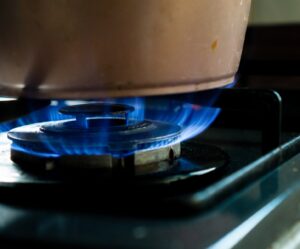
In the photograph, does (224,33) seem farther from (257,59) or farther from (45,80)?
(257,59)

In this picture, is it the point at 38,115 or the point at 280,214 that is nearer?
the point at 280,214

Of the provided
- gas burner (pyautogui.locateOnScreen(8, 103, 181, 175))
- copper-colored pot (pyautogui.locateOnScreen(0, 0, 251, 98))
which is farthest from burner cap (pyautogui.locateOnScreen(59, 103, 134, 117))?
copper-colored pot (pyautogui.locateOnScreen(0, 0, 251, 98))

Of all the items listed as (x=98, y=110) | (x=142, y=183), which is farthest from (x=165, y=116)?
(x=142, y=183)

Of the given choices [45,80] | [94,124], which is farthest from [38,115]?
[45,80]

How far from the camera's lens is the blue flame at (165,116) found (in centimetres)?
55

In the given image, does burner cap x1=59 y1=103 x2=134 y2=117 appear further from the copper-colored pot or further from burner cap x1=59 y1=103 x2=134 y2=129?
the copper-colored pot

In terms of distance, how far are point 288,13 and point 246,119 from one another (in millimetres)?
205

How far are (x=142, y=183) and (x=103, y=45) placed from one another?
0.41ft

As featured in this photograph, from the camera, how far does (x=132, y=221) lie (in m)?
0.41

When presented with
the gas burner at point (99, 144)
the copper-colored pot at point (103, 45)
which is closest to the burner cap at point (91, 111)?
the gas burner at point (99, 144)

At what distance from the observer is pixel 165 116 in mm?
825

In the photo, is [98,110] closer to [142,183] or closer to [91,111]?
[91,111]

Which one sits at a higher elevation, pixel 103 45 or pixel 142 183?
pixel 103 45

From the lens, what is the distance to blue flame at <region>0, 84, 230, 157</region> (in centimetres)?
55
